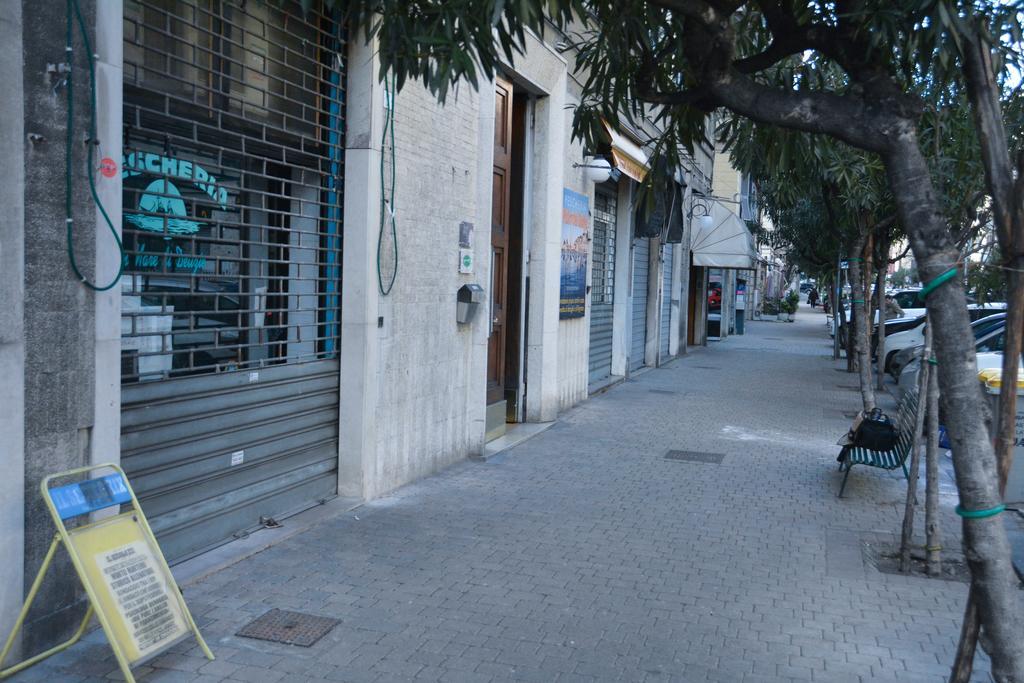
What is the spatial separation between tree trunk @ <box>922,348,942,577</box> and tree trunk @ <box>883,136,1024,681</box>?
121 inches

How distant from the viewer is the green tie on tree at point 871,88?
3564 millimetres

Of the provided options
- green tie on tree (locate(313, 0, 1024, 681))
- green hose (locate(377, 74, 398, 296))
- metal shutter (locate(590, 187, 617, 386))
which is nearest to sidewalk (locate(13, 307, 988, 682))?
green tie on tree (locate(313, 0, 1024, 681))

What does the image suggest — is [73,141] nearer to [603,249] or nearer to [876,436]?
[876,436]

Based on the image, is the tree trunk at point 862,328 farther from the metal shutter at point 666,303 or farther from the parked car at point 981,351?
the metal shutter at point 666,303

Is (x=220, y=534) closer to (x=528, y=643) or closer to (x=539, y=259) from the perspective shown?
(x=528, y=643)

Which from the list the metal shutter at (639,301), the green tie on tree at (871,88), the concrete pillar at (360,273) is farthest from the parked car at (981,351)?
the green tie on tree at (871,88)

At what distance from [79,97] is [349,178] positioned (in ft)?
9.65

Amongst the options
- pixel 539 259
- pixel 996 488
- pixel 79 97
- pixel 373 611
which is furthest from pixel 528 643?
pixel 539 259

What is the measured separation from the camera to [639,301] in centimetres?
1948

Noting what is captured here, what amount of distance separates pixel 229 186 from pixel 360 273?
1.47 m

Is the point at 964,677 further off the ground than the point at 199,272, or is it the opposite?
the point at 199,272

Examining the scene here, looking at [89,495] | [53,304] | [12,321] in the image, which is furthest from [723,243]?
[12,321]

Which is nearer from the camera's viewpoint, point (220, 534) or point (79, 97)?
point (79, 97)

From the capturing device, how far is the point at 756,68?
15.9ft
